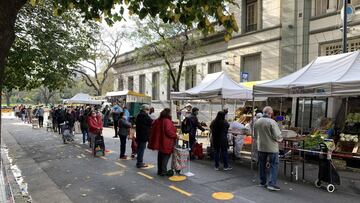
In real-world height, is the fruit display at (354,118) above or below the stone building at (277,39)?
below

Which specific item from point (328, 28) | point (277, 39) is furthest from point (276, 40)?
point (328, 28)

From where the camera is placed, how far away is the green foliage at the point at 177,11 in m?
4.92

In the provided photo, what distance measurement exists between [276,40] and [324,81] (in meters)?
11.5

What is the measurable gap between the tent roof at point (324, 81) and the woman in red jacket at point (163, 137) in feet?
9.83

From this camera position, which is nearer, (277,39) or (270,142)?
(270,142)

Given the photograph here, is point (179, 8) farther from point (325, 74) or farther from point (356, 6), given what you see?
point (356, 6)

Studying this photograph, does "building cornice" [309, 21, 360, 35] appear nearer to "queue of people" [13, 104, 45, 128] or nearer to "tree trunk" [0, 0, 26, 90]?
"tree trunk" [0, 0, 26, 90]

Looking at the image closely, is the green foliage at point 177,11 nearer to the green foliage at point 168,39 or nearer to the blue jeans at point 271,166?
the blue jeans at point 271,166

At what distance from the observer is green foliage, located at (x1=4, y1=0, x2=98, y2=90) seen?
13.5 metres

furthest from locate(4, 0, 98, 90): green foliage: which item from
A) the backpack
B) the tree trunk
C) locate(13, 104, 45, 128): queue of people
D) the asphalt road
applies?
locate(13, 104, 45, 128): queue of people

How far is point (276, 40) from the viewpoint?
1925 cm

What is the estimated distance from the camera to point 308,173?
9.35 m

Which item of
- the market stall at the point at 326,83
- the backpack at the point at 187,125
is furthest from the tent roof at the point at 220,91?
the market stall at the point at 326,83

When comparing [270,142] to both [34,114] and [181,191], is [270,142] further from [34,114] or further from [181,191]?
[34,114]
